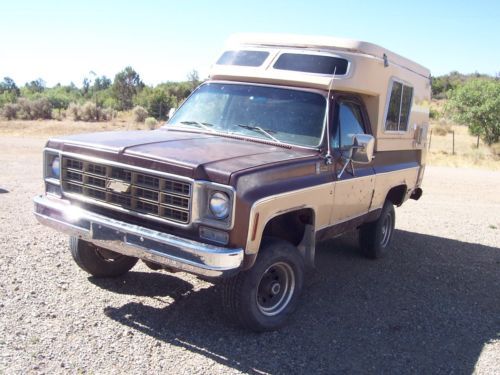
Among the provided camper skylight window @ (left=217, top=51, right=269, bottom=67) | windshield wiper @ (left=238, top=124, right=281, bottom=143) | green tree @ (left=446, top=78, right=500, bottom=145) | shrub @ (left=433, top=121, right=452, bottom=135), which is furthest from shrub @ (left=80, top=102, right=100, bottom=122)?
windshield wiper @ (left=238, top=124, right=281, bottom=143)

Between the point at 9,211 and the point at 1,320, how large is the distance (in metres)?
4.13

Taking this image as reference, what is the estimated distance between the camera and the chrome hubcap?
4.60 metres

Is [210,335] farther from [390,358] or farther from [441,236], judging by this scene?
[441,236]

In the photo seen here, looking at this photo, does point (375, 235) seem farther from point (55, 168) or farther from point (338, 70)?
point (55, 168)

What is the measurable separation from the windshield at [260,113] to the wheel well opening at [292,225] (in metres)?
0.68

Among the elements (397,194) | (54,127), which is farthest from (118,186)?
(54,127)

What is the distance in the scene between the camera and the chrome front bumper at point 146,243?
3.82 m

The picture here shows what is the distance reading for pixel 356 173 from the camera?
557 cm

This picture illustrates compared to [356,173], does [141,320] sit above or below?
below

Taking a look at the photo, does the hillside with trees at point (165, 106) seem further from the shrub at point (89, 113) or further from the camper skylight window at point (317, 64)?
the camper skylight window at point (317, 64)

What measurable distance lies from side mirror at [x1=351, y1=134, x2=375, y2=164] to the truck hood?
0.41 meters

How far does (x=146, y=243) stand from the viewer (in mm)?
4039

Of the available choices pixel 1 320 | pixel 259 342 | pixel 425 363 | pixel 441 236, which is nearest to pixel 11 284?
pixel 1 320

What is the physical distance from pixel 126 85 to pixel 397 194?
149 feet
